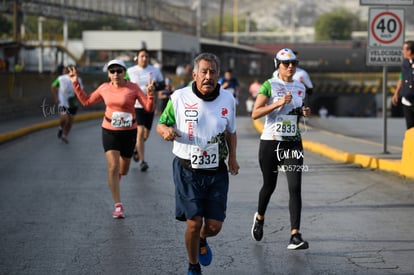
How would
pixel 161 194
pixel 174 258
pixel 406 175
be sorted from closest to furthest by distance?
pixel 174 258, pixel 161 194, pixel 406 175

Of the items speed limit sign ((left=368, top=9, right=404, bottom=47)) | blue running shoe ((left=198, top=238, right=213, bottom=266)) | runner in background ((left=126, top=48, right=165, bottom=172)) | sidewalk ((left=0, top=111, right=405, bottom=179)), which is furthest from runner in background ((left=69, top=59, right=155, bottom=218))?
speed limit sign ((left=368, top=9, right=404, bottom=47))

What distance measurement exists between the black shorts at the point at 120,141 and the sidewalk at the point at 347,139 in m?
3.12

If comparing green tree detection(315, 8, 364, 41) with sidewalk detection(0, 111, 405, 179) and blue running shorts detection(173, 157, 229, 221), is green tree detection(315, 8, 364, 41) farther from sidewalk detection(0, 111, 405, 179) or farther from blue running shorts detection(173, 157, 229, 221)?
blue running shorts detection(173, 157, 229, 221)

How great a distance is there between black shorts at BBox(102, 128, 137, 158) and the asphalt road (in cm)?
72

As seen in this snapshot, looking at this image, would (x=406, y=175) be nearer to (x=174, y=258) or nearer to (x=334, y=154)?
(x=334, y=154)

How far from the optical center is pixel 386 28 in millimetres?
15047

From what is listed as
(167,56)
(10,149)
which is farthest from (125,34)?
(10,149)

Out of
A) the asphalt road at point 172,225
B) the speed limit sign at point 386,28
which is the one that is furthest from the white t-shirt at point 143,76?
the speed limit sign at point 386,28

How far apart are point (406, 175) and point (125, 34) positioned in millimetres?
51847

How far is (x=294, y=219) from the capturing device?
7719mm

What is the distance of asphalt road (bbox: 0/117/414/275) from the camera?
709 cm

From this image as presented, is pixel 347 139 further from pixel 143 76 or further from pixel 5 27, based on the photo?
pixel 5 27

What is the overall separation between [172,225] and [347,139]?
11293mm

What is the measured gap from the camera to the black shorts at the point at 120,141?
383 inches
